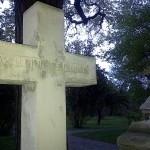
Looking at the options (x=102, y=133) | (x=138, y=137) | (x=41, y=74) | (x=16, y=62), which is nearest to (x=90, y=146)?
(x=102, y=133)

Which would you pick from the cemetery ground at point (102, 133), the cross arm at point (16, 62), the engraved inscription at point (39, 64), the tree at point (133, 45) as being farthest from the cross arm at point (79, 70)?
the tree at point (133, 45)

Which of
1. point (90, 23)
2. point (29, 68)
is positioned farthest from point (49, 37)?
point (90, 23)

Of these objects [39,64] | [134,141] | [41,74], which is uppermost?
[39,64]

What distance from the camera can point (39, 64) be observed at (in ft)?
9.35

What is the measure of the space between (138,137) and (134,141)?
5 centimetres

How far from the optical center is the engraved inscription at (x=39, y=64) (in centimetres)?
255

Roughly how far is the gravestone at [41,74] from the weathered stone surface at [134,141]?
73 cm

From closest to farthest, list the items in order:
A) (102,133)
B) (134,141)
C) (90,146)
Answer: (134,141), (90,146), (102,133)

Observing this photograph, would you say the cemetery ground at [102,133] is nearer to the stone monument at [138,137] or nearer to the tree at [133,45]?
the tree at [133,45]

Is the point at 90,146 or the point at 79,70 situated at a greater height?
the point at 79,70

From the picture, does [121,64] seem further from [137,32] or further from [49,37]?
[49,37]

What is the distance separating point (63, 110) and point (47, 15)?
43.2 inches

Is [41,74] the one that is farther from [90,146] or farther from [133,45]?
[133,45]

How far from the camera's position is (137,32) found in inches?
768
